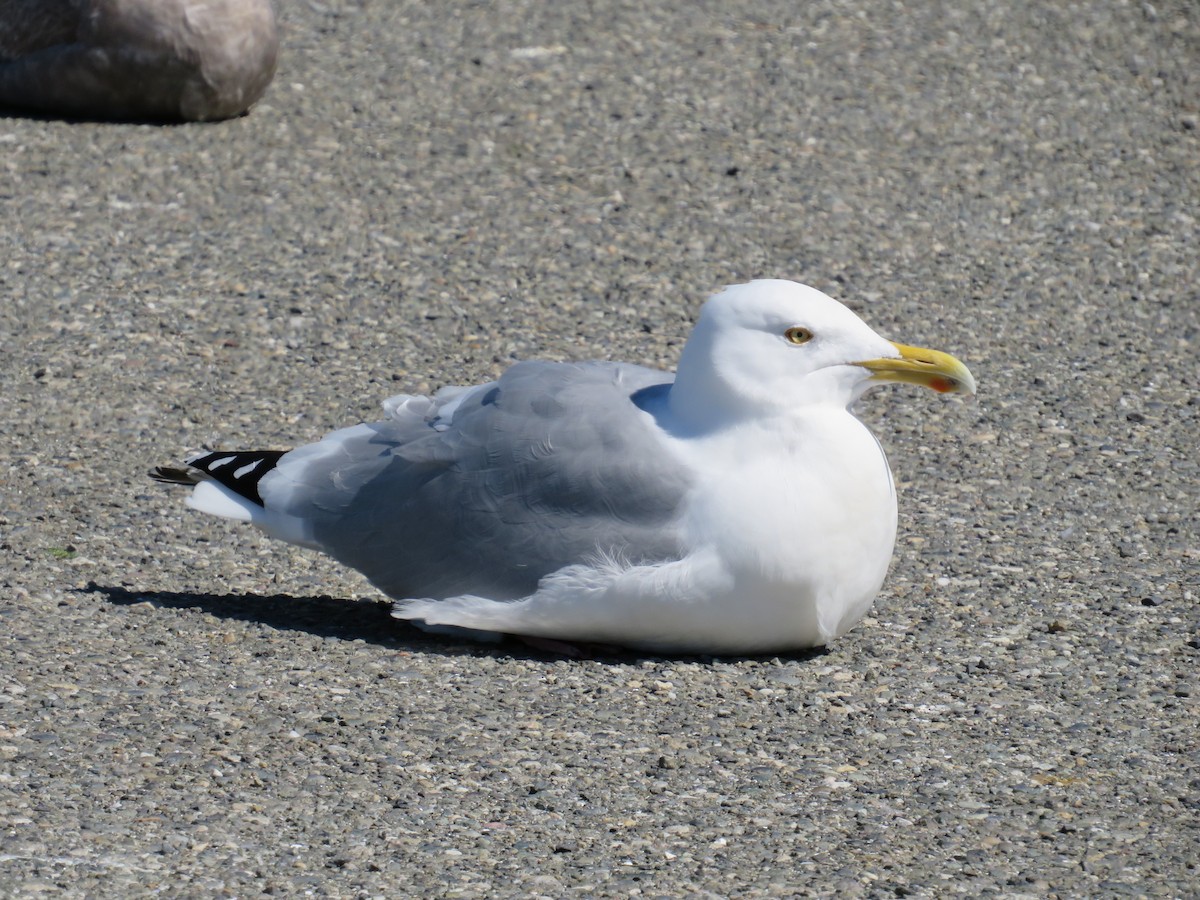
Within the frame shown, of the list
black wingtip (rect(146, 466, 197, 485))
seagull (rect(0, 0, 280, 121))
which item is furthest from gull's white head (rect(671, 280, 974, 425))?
seagull (rect(0, 0, 280, 121))

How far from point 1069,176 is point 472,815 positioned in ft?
17.0

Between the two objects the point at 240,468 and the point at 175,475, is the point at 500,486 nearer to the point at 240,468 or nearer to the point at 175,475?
the point at 240,468

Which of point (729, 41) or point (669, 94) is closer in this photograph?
point (669, 94)

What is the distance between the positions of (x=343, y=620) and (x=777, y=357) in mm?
1278

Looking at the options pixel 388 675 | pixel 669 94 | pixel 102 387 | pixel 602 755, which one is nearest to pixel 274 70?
pixel 669 94

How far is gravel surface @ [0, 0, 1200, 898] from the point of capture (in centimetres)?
338

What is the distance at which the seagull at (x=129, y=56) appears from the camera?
743cm

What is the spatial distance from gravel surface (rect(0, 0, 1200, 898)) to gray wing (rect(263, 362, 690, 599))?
0.23 metres

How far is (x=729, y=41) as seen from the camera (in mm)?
8742

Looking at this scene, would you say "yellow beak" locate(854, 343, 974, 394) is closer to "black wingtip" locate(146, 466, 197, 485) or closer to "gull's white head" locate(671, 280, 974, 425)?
"gull's white head" locate(671, 280, 974, 425)

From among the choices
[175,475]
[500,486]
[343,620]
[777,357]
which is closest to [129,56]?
[175,475]

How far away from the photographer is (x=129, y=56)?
24.6 ft

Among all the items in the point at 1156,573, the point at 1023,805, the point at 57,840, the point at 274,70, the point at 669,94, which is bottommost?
the point at 57,840

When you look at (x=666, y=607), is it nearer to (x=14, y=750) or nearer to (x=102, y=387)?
(x=14, y=750)
